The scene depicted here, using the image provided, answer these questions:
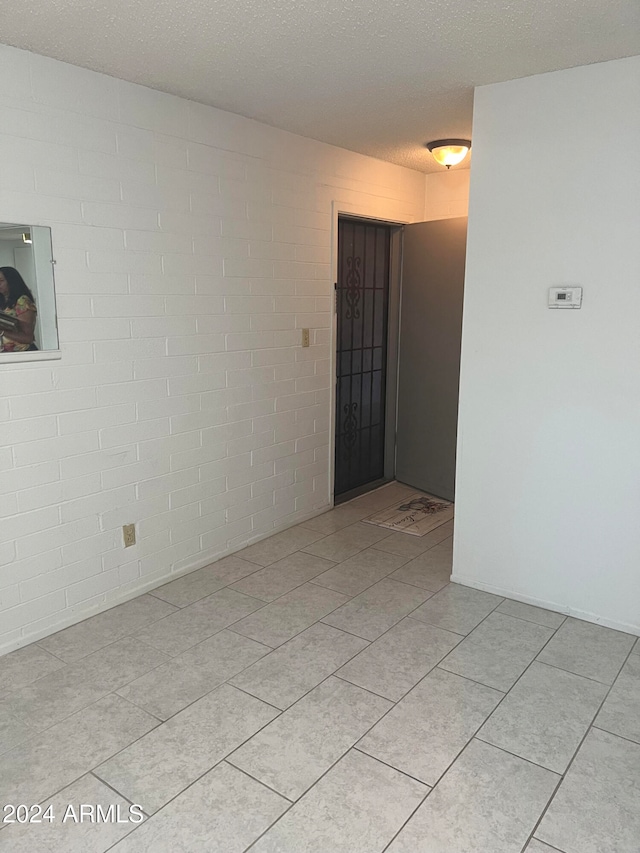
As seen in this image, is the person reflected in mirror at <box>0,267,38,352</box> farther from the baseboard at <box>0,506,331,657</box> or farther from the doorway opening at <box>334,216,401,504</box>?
the doorway opening at <box>334,216,401,504</box>

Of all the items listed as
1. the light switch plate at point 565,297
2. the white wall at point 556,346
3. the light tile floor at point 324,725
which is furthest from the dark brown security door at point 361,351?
the light switch plate at point 565,297

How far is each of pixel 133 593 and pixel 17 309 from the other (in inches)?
57.6

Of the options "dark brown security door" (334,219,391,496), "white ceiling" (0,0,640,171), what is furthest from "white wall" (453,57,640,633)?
"dark brown security door" (334,219,391,496)

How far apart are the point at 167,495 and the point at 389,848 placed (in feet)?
6.63

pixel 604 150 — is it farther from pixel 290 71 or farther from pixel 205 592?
pixel 205 592

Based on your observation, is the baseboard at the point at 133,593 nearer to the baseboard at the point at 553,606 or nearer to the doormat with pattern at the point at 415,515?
the doormat with pattern at the point at 415,515

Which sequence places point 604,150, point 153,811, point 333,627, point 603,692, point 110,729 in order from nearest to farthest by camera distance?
point 153,811, point 110,729, point 603,692, point 604,150, point 333,627

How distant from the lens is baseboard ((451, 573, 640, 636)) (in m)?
2.92

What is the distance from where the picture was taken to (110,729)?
2.23m

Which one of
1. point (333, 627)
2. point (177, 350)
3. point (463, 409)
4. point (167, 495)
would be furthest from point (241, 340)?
point (333, 627)

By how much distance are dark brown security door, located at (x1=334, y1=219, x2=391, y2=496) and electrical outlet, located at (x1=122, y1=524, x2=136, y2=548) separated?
1848 mm

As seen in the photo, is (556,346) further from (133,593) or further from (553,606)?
(133,593)

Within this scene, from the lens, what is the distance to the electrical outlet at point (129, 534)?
3150 millimetres

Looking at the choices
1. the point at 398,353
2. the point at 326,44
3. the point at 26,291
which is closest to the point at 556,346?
the point at 326,44
